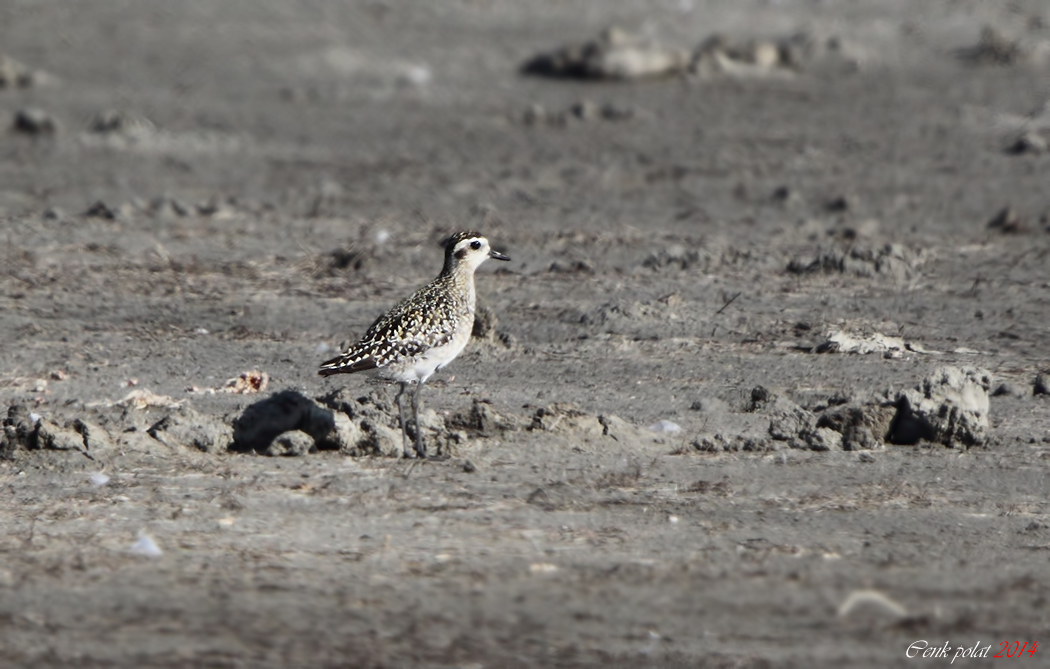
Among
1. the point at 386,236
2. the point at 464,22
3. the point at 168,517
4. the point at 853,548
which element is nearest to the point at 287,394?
the point at 168,517

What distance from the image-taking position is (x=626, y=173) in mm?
15273

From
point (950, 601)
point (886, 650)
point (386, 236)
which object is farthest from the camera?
point (386, 236)

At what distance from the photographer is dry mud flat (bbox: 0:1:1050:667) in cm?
589

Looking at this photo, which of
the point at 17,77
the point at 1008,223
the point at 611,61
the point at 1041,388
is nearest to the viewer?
the point at 1041,388

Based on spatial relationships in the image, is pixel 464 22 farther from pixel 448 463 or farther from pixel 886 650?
pixel 886 650

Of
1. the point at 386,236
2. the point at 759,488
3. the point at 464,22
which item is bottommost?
the point at 759,488

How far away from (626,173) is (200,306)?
552cm

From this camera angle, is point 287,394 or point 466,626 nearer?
point 466,626

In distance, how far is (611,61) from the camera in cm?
1938

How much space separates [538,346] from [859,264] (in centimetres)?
288

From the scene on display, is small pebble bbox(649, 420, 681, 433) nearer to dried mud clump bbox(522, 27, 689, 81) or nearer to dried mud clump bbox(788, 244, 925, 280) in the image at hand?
dried mud clump bbox(788, 244, 925, 280)

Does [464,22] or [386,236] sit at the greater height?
[464,22]

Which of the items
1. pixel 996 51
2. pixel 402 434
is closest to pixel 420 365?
pixel 402 434

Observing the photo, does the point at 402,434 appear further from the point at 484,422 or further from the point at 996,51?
the point at 996,51
